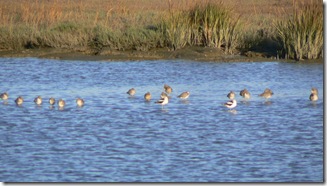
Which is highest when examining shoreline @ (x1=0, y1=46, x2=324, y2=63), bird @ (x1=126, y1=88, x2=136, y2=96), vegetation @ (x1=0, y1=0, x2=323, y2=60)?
vegetation @ (x1=0, y1=0, x2=323, y2=60)

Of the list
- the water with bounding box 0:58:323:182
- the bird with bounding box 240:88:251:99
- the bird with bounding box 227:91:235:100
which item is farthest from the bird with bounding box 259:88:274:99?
the bird with bounding box 227:91:235:100

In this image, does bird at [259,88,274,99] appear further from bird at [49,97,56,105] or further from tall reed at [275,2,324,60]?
tall reed at [275,2,324,60]

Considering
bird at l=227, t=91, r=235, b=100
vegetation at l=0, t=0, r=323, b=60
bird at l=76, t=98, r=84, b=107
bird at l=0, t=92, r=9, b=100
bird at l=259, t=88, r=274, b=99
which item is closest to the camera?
bird at l=76, t=98, r=84, b=107

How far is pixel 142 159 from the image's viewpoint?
11.8m

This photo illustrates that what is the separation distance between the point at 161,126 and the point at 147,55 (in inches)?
352

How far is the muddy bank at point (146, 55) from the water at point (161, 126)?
91cm

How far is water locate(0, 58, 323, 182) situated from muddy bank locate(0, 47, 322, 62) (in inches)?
35.9

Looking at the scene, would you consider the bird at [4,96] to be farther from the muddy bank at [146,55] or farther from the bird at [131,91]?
the muddy bank at [146,55]

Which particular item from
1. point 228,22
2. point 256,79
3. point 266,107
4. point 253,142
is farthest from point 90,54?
point 253,142

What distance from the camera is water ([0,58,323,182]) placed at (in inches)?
437

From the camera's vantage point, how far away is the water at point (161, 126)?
1110cm

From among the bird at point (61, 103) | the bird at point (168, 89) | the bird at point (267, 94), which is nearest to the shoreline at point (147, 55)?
the bird at point (168, 89)

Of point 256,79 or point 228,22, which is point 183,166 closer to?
point 256,79

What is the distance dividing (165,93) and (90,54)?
6615 mm
